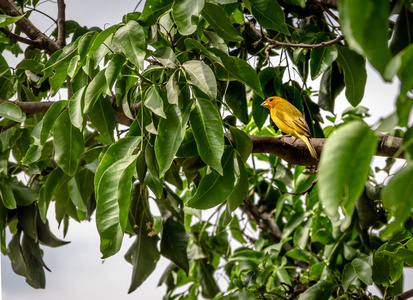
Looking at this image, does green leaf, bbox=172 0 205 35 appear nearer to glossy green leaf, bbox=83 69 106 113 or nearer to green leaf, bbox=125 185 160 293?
glossy green leaf, bbox=83 69 106 113

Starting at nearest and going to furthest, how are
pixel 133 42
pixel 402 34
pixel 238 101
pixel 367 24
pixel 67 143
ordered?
pixel 367 24 → pixel 402 34 → pixel 133 42 → pixel 67 143 → pixel 238 101

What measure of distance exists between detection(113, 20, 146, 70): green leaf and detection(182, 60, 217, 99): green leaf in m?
0.06

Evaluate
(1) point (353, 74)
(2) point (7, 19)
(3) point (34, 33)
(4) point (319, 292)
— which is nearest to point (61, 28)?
(3) point (34, 33)

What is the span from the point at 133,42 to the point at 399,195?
433 mm

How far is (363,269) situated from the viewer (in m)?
0.97

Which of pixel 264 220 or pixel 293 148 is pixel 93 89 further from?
pixel 264 220

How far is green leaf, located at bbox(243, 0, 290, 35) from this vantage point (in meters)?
0.78

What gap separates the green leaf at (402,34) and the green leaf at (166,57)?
0.89 ft

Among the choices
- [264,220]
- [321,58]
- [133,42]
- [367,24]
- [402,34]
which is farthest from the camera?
[264,220]

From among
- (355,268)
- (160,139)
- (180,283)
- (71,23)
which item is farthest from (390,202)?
(180,283)

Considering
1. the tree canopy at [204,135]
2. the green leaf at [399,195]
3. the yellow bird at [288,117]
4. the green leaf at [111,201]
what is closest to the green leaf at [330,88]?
the tree canopy at [204,135]

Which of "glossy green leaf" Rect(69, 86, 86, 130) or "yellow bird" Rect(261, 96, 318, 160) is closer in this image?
"glossy green leaf" Rect(69, 86, 86, 130)

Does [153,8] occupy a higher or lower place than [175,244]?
higher

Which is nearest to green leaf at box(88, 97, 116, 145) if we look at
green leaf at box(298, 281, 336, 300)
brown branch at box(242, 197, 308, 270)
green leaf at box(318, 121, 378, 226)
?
green leaf at box(298, 281, 336, 300)
